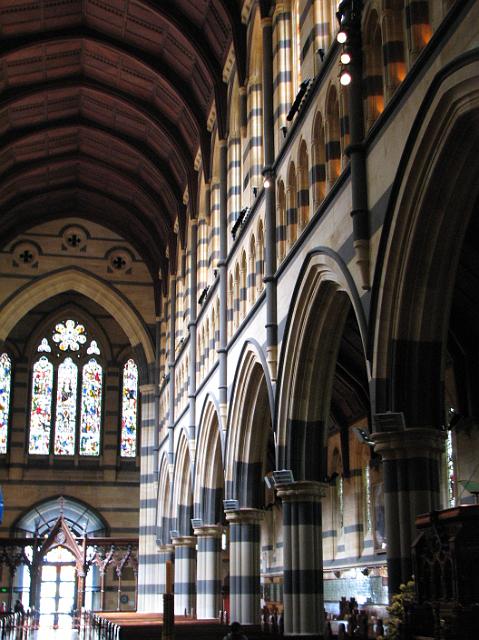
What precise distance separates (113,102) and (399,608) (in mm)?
21998

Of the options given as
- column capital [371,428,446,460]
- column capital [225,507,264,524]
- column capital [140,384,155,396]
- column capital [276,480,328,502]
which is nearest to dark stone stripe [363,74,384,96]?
column capital [371,428,446,460]

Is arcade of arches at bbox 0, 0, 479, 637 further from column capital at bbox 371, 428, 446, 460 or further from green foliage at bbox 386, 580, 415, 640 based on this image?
green foliage at bbox 386, 580, 415, 640

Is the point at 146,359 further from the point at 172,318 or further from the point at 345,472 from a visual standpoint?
the point at 345,472

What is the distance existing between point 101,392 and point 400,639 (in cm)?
3200

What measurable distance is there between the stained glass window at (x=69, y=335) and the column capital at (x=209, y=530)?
58.6 ft

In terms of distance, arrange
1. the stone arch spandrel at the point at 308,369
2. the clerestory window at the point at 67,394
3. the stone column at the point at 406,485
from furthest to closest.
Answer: the clerestory window at the point at 67,394 → the stone arch spandrel at the point at 308,369 → the stone column at the point at 406,485

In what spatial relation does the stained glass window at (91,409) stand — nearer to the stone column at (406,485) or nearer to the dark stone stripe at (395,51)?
the stone column at (406,485)

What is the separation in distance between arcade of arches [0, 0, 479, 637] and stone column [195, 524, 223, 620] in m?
0.06

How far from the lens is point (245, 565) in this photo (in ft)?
62.9

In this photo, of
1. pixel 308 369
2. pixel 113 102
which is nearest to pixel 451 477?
pixel 308 369

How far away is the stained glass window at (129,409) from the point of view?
131ft

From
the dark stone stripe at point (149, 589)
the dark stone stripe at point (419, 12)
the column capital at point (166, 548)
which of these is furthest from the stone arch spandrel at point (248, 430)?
the dark stone stripe at point (149, 589)

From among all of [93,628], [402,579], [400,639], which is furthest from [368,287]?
[93,628]

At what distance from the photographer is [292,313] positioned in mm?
14836
